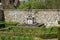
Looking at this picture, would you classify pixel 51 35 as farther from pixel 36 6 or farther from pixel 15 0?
pixel 15 0

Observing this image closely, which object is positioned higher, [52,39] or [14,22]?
[52,39]

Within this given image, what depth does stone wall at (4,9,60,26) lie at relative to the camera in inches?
856

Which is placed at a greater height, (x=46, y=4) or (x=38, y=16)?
(x=46, y=4)

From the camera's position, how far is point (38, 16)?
73.4 ft

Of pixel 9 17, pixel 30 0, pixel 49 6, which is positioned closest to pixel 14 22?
pixel 9 17

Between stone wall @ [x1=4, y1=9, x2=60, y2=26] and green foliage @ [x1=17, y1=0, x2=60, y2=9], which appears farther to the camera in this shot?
green foliage @ [x1=17, y1=0, x2=60, y2=9]

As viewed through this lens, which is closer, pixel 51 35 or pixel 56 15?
pixel 51 35

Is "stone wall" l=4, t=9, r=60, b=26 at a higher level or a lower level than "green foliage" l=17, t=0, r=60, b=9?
lower

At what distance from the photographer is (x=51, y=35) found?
9883mm

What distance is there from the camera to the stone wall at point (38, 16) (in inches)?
856

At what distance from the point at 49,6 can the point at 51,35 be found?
17004 millimetres

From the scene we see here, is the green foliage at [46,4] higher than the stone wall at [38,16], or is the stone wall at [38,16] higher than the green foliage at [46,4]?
the green foliage at [46,4]

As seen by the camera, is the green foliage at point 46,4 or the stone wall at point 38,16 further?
the green foliage at point 46,4

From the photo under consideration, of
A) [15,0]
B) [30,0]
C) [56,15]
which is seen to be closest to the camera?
[56,15]
